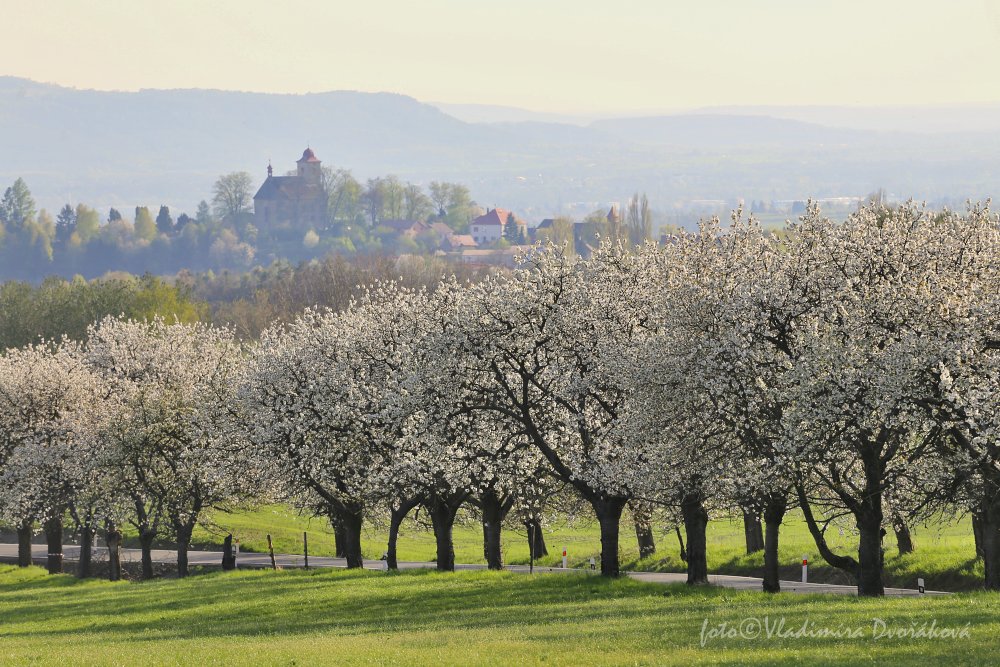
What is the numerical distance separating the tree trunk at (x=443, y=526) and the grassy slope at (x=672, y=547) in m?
Answer: 7.09

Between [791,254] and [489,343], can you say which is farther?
[489,343]

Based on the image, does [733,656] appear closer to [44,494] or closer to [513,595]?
[513,595]

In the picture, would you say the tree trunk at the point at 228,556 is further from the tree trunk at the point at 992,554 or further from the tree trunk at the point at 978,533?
the tree trunk at the point at 992,554

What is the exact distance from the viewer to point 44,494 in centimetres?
6631

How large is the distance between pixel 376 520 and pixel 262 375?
32.8ft

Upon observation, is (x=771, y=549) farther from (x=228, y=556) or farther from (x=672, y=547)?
(x=228, y=556)

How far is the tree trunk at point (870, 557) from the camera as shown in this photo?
37219mm

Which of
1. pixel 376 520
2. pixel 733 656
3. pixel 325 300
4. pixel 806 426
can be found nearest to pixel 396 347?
pixel 376 520

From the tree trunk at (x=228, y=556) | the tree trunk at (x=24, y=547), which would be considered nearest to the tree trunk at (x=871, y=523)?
the tree trunk at (x=228, y=556)

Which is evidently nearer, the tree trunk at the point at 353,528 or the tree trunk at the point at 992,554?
the tree trunk at the point at 992,554

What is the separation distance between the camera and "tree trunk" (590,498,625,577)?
147ft

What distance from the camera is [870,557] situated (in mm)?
38062

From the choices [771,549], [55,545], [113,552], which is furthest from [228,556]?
[771,549]

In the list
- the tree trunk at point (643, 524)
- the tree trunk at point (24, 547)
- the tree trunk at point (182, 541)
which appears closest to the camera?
the tree trunk at point (643, 524)
